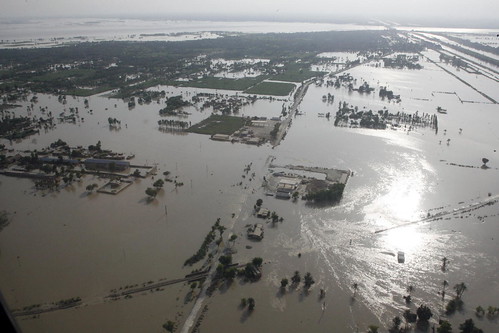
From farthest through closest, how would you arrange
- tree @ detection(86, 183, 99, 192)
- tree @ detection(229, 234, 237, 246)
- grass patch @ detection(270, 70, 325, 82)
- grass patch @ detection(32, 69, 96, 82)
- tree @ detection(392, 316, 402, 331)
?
1. grass patch @ detection(270, 70, 325, 82)
2. grass patch @ detection(32, 69, 96, 82)
3. tree @ detection(86, 183, 99, 192)
4. tree @ detection(229, 234, 237, 246)
5. tree @ detection(392, 316, 402, 331)

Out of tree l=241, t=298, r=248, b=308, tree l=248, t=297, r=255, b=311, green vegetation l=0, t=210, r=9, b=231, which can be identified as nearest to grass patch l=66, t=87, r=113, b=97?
green vegetation l=0, t=210, r=9, b=231

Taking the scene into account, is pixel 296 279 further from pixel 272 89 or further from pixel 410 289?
pixel 272 89

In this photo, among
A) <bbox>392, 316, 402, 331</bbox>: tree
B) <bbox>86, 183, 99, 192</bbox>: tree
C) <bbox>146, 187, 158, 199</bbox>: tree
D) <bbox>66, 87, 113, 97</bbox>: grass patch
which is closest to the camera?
<bbox>392, 316, 402, 331</bbox>: tree

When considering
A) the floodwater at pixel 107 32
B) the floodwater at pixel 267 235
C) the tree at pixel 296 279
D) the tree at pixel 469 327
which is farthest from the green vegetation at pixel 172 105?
the floodwater at pixel 107 32

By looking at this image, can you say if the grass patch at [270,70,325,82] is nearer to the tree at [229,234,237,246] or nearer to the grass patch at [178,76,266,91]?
the grass patch at [178,76,266,91]

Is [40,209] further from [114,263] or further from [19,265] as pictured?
[114,263]

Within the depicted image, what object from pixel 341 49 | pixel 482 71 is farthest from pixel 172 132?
pixel 341 49
